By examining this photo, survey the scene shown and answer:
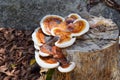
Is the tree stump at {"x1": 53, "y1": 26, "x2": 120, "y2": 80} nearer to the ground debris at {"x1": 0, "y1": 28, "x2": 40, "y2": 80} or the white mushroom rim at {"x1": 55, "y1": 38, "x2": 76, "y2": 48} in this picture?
the white mushroom rim at {"x1": 55, "y1": 38, "x2": 76, "y2": 48}

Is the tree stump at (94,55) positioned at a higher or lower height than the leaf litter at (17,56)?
higher

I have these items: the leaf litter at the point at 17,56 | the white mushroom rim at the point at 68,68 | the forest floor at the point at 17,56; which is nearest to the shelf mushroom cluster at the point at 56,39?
the white mushroom rim at the point at 68,68

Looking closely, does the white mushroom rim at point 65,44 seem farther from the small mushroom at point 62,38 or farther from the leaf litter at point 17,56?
the leaf litter at point 17,56

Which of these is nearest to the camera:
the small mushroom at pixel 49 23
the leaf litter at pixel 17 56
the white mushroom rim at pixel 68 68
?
the white mushroom rim at pixel 68 68

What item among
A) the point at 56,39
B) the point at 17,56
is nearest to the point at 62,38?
the point at 56,39

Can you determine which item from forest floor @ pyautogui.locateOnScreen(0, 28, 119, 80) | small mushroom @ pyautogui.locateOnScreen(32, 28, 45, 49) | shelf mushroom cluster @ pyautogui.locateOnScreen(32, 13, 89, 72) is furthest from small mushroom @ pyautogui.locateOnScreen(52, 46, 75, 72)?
forest floor @ pyautogui.locateOnScreen(0, 28, 119, 80)

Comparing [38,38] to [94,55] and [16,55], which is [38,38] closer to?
[94,55]
